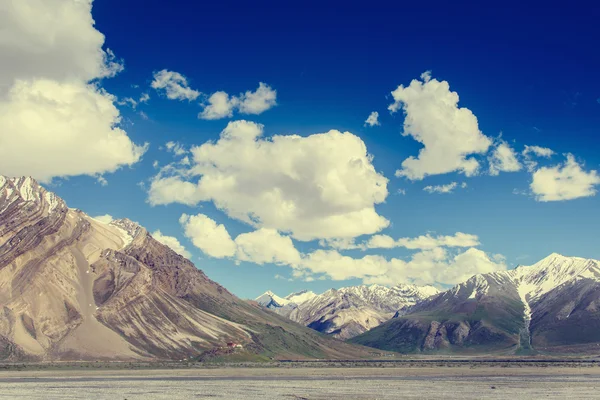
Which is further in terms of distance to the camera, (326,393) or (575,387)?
(575,387)

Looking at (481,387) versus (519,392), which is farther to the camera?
(481,387)

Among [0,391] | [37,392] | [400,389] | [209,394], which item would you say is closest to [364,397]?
[400,389]

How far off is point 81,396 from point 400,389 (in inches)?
2348

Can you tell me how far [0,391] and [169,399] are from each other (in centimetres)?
4359

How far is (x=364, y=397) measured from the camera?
96625mm

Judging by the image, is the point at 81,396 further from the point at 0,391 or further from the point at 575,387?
the point at 575,387

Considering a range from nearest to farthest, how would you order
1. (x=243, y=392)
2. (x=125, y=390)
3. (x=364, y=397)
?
(x=364, y=397)
(x=243, y=392)
(x=125, y=390)

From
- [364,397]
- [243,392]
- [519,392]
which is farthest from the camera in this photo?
[243,392]

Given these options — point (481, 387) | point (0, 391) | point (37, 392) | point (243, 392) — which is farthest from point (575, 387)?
point (0, 391)

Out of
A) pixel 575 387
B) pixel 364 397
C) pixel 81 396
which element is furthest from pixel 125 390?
pixel 575 387

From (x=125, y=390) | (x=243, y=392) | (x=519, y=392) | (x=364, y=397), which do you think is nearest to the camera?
(x=364, y=397)

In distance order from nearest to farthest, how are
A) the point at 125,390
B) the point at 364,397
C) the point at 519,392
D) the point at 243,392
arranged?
the point at 364,397 → the point at 519,392 → the point at 243,392 → the point at 125,390

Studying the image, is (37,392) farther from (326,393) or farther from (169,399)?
(326,393)

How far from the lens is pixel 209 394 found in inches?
4210
